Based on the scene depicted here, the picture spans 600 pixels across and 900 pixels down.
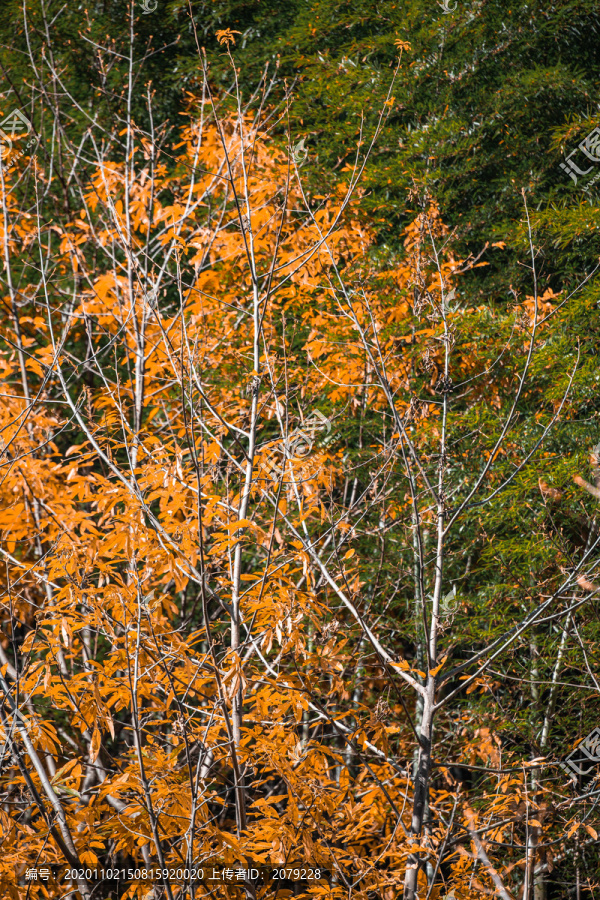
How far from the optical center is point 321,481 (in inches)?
85.0

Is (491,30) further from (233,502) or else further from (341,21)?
(233,502)

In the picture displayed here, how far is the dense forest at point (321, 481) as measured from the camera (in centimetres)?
196

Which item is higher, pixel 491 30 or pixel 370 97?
pixel 491 30

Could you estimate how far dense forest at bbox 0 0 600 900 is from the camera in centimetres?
196

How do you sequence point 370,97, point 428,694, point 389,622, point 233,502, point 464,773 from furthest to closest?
point 464,773, point 370,97, point 389,622, point 233,502, point 428,694

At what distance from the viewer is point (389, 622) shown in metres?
3.31

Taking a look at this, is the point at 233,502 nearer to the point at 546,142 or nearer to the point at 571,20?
the point at 546,142

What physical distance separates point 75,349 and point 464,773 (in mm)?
3449

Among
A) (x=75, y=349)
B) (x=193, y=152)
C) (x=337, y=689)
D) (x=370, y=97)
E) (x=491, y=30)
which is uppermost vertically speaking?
(x=491, y=30)

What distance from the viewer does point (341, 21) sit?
4.47 metres

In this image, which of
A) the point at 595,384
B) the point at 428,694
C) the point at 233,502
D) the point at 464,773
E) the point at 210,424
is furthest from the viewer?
the point at 464,773

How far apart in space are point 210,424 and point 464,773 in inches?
113

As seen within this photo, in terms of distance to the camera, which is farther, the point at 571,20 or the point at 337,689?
the point at 571,20

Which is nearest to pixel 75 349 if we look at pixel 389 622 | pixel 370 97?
pixel 370 97
